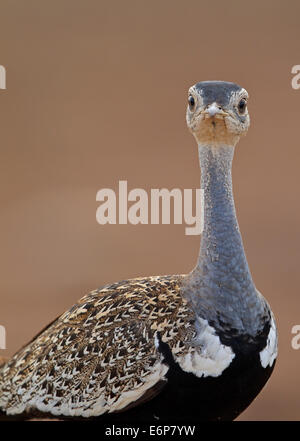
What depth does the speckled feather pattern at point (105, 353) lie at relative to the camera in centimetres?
186

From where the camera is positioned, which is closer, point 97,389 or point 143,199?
point 97,389

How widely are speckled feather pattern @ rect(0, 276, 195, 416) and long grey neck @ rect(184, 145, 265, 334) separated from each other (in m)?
Result: 0.06

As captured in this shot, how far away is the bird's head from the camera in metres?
1.89

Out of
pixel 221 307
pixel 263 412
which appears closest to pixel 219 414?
pixel 221 307

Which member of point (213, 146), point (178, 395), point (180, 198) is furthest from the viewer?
point (180, 198)

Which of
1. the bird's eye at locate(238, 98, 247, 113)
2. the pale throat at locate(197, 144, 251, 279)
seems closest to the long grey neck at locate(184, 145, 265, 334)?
the pale throat at locate(197, 144, 251, 279)

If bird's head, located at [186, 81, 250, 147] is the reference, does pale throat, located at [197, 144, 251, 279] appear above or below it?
below

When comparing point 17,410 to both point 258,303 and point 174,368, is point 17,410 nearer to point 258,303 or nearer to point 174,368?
point 174,368

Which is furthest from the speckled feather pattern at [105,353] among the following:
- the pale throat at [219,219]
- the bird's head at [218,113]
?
the bird's head at [218,113]

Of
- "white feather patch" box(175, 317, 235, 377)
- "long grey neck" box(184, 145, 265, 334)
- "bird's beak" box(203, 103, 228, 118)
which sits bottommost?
"white feather patch" box(175, 317, 235, 377)

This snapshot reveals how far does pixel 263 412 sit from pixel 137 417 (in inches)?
70.7

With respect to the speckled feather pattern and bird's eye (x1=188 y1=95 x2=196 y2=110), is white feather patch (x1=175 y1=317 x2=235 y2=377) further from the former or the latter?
bird's eye (x1=188 y1=95 x2=196 y2=110)

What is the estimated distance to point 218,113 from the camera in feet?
6.13
